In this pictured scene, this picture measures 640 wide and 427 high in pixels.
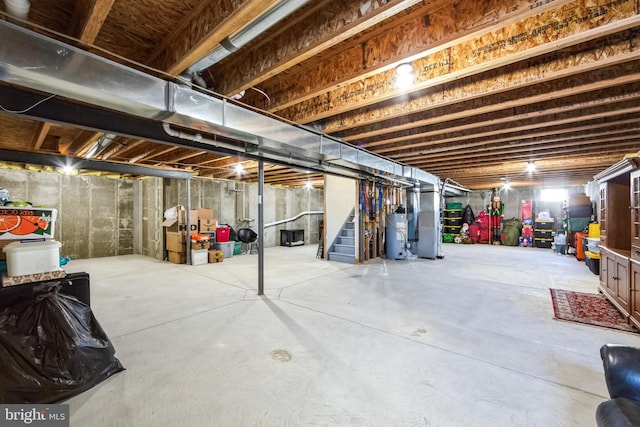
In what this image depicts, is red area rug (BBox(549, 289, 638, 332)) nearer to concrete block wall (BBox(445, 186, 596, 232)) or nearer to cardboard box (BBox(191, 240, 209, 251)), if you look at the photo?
cardboard box (BBox(191, 240, 209, 251))

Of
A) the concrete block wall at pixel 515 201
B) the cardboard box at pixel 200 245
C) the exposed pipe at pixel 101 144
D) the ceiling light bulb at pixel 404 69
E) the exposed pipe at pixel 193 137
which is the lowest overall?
the cardboard box at pixel 200 245

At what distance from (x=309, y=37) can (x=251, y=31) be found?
434 millimetres

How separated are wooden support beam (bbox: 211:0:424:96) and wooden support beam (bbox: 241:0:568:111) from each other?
84 millimetres

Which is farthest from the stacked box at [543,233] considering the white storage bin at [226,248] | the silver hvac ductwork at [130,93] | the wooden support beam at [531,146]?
the white storage bin at [226,248]

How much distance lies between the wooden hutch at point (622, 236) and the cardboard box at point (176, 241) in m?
7.47

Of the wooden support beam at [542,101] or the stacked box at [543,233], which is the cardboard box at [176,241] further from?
the stacked box at [543,233]

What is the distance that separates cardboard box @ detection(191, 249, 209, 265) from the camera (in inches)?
248

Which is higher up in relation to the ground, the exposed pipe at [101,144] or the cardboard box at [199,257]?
the exposed pipe at [101,144]

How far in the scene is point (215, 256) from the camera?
6656mm

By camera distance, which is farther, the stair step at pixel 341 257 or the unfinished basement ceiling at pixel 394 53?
the stair step at pixel 341 257

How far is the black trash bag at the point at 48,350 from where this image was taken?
1586 millimetres

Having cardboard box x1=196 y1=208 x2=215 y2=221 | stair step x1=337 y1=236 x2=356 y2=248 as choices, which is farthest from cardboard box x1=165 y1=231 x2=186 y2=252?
stair step x1=337 y1=236 x2=356 y2=248

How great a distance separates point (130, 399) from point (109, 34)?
263 centimetres

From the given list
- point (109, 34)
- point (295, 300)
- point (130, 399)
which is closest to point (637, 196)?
point (295, 300)
